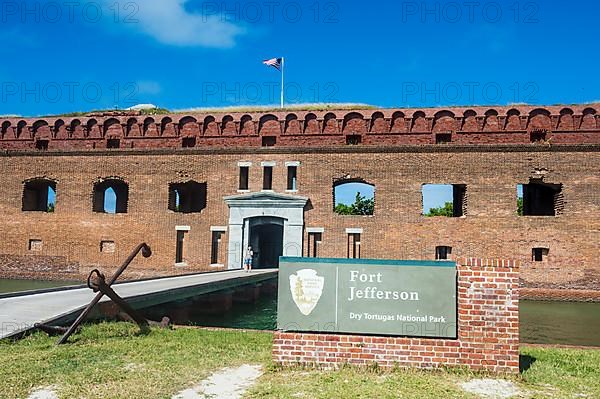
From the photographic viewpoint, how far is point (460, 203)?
19.9 m

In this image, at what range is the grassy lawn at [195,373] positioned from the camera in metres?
4.90

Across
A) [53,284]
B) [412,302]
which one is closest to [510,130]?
[412,302]

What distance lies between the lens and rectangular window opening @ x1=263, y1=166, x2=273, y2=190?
19844 mm

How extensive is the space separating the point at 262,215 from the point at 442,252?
21.7 feet

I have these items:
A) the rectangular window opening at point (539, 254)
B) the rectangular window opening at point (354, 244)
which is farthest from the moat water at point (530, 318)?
the rectangular window opening at point (354, 244)

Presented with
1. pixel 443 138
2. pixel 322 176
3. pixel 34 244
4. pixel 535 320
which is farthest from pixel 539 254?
pixel 34 244

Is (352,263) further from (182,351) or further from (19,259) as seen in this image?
(19,259)

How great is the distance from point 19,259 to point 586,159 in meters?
21.5

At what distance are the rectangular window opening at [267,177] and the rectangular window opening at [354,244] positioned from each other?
3.56 meters

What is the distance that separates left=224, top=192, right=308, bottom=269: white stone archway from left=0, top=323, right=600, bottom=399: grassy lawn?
38.9 ft

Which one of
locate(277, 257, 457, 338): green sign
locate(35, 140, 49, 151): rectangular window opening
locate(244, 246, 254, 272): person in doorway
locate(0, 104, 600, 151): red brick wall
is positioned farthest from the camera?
locate(35, 140, 49, 151): rectangular window opening

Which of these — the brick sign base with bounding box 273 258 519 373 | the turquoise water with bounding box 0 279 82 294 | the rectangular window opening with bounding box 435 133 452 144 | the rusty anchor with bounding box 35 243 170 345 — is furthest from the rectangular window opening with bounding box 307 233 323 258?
the brick sign base with bounding box 273 258 519 373

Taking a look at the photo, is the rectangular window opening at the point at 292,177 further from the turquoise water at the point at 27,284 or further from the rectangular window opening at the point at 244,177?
the turquoise water at the point at 27,284

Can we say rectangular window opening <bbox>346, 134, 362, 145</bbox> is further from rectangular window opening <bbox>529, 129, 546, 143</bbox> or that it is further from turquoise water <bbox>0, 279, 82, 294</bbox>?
turquoise water <bbox>0, 279, 82, 294</bbox>
